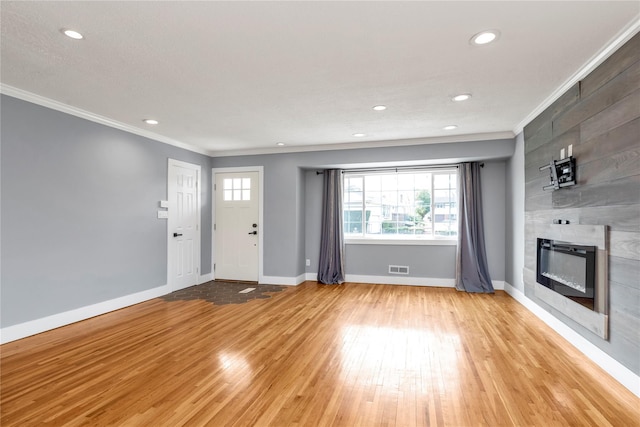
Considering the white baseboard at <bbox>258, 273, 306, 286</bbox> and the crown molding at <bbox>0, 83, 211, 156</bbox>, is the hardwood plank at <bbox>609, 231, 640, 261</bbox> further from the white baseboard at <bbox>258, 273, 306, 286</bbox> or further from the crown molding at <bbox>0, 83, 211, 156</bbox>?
the crown molding at <bbox>0, 83, 211, 156</bbox>

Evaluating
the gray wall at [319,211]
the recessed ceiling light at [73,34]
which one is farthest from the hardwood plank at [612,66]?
the recessed ceiling light at [73,34]

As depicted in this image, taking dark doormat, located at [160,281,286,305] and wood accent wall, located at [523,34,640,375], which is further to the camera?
dark doormat, located at [160,281,286,305]

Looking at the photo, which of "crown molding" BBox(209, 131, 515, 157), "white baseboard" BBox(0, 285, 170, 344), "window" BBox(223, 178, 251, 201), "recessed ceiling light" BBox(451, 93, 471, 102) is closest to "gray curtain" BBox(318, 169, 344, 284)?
"crown molding" BBox(209, 131, 515, 157)

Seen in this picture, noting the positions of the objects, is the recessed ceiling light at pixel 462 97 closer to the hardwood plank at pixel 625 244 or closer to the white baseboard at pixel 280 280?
the hardwood plank at pixel 625 244

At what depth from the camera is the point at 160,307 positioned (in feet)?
14.5

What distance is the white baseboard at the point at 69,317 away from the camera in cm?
321

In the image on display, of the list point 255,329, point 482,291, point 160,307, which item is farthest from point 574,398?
point 160,307

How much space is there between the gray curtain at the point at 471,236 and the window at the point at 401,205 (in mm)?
257

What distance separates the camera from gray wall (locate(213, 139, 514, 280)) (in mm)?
5523

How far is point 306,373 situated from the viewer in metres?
2.57

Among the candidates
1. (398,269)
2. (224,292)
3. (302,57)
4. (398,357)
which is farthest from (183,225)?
(398,357)

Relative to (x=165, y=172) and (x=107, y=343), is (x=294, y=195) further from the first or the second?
(x=107, y=343)

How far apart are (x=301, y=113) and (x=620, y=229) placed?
125 inches

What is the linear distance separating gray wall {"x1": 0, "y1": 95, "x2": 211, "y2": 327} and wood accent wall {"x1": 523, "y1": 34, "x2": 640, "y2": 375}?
205 inches
